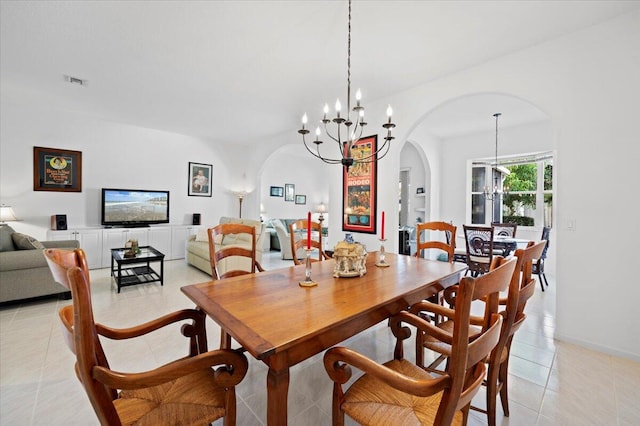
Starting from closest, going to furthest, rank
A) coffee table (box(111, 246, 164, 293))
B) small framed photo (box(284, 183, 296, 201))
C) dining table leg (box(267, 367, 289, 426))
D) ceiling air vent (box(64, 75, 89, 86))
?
1. dining table leg (box(267, 367, 289, 426))
2. ceiling air vent (box(64, 75, 89, 86))
3. coffee table (box(111, 246, 164, 293))
4. small framed photo (box(284, 183, 296, 201))

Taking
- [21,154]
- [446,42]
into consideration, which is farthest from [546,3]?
[21,154]

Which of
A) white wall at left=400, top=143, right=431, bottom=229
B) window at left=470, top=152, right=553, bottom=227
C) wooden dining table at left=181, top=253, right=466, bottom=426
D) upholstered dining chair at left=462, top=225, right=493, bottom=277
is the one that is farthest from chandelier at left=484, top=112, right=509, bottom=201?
wooden dining table at left=181, top=253, right=466, bottom=426

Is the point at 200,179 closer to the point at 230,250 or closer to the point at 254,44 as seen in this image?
the point at 254,44

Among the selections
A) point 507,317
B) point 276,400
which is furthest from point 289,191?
point 276,400

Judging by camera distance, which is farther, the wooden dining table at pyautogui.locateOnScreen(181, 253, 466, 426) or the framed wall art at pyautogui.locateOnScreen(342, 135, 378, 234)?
the framed wall art at pyautogui.locateOnScreen(342, 135, 378, 234)

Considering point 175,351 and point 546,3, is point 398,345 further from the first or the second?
point 546,3

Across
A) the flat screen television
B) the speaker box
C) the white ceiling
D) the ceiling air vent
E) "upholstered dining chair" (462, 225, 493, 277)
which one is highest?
the ceiling air vent

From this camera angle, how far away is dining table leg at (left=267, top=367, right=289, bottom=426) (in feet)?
3.31

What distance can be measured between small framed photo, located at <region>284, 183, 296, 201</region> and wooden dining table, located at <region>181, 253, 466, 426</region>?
21.5 ft

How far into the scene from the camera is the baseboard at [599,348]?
7.40 ft

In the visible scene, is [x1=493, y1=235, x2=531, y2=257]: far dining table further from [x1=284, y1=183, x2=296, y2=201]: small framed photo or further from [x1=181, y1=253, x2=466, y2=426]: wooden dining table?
[x1=284, y1=183, x2=296, y2=201]: small framed photo

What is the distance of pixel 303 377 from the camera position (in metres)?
2.00

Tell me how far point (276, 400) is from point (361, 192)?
345 centimetres

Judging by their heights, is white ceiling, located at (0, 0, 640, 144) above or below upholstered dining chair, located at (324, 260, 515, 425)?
above
